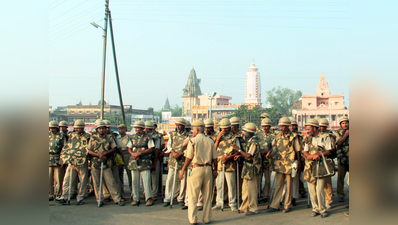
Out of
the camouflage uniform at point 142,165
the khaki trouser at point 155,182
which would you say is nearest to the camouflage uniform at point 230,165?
the camouflage uniform at point 142,165

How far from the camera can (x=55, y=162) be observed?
860 centimetres

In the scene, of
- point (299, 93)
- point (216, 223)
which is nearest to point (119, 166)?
point (216, 223)

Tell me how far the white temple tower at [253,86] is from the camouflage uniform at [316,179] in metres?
88.6

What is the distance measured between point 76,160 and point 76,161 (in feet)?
0.08

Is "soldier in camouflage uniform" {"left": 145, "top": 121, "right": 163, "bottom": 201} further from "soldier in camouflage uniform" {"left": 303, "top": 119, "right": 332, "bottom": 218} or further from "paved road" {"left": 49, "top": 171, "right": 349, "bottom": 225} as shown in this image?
"soldier in camouflage uniform" {"left": 303, "top": 119, "right": 332, "bottom": 218}

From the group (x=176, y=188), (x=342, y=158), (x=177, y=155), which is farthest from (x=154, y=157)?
(x=342, y=158)

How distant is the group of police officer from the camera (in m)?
6.85

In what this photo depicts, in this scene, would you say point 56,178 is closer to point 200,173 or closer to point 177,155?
point 177,155

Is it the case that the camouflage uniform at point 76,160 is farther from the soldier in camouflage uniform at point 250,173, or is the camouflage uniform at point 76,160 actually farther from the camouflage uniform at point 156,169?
the soldier in camouflage uniform at point 250,173

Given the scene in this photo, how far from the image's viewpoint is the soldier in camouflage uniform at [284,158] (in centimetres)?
736

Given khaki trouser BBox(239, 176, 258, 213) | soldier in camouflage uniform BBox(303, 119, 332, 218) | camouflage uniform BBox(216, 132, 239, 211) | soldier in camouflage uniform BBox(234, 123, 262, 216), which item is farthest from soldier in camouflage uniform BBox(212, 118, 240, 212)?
soldier in camouflage uniform BBox(303, 119, 332, 218)

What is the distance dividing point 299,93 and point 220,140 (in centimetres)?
9788

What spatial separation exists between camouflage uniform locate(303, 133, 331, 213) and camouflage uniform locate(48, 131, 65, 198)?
614 centimetres
